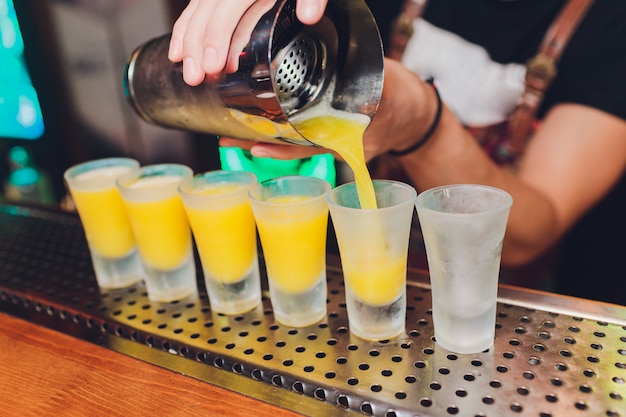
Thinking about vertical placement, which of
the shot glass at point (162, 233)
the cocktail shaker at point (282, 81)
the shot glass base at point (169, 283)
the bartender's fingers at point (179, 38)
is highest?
the bartender's fingers at point (179, 38)

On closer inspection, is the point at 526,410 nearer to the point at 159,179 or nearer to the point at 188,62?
the point at 188,62

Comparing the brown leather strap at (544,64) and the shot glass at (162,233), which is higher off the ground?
the brown leather strap at (544,64)

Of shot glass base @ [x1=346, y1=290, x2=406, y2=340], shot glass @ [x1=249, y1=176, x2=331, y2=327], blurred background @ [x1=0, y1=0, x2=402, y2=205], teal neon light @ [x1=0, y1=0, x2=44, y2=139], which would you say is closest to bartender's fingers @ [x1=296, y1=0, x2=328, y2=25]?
shot glass @ [x1=249, y1=176, x2=331, y2=327]

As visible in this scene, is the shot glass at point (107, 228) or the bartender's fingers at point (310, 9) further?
the shot glass at point (107, 228)

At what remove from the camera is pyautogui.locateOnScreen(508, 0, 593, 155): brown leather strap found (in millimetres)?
1591

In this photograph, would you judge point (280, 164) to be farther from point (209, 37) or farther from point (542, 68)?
point (542, 68)

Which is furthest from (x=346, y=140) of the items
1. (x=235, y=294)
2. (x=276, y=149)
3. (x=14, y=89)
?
(x=14, y=89)

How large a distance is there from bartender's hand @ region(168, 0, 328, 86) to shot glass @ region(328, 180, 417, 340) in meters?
0.28

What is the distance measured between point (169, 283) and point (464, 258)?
2.01ft

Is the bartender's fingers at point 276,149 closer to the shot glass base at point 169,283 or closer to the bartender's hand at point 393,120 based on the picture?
the bartender's hand at point 393,120

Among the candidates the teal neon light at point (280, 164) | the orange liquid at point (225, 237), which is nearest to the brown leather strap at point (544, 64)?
the teal neon light at point (280, 164)

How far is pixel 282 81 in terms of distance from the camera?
3.13ft

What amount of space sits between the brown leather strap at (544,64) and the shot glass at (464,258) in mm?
823

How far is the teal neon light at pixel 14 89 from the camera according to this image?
6.56ft
